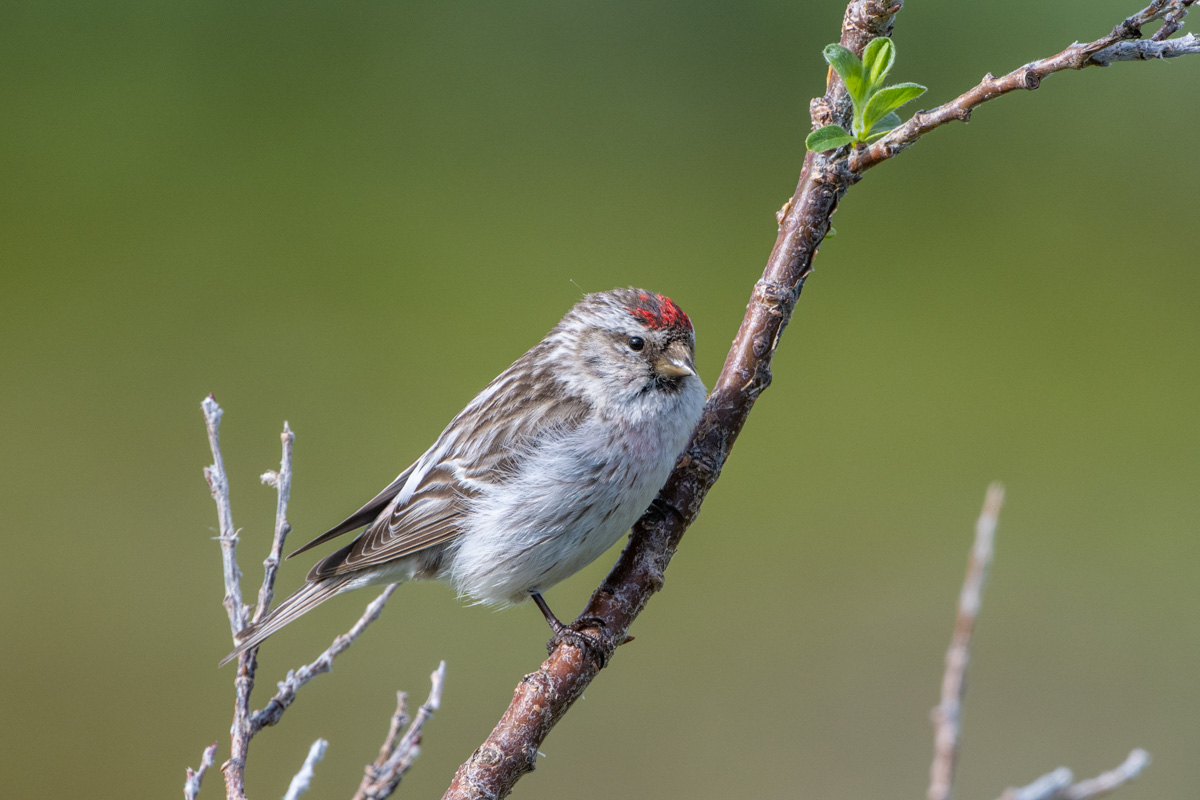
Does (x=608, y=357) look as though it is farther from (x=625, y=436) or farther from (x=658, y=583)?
(x=658, y=583)

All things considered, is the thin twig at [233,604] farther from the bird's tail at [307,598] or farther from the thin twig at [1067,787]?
the thin twig at [1067,787]

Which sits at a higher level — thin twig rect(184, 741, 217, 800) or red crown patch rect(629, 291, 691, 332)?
red crown patch rect(629, 291, 691, 332)

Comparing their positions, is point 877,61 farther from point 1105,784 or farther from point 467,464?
point 467,464

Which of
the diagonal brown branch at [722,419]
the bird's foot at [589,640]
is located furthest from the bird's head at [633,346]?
the bird's foot at [589,640]

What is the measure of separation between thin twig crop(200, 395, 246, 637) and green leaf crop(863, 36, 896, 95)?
1223 mm

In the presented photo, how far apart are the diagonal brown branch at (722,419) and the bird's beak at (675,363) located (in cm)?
20

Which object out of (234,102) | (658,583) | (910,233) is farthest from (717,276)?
(658,583)

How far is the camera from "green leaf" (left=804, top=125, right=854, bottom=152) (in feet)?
6.00

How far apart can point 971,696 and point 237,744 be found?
157 inches

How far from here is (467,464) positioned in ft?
9.47

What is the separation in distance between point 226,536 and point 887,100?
1.30 meters

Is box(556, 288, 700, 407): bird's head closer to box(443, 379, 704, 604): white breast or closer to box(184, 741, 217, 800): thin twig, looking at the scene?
box(443, 379, 704, 604): white breast

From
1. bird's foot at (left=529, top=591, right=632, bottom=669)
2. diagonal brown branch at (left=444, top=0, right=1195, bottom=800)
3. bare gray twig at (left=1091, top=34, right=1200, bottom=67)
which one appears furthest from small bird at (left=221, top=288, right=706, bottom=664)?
bare gray twig at (left=1091, top=34, right=1200, bottom=67)

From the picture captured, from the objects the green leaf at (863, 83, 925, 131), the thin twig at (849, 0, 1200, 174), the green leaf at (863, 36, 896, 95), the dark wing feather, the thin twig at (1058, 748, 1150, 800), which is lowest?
the thin twig at (1058, 748, 1150, 800)
